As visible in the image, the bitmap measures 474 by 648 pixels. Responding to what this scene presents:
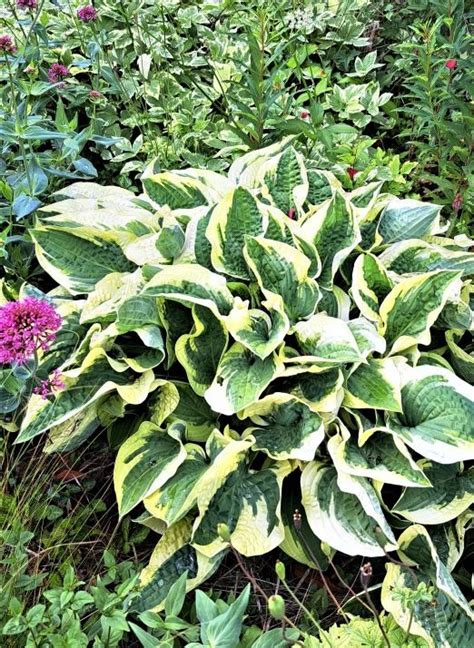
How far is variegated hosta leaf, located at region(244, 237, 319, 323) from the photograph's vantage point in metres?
1.56

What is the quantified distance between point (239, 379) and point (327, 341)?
0.65 feet

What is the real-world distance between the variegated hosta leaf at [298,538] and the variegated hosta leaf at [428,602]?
0.50 feet

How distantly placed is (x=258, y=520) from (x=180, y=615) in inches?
10.1

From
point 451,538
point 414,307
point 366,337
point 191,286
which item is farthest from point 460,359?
point 191,286

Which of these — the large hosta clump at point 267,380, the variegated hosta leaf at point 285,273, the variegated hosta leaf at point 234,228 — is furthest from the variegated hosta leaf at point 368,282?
the variegated hosta leaf at point 234,228

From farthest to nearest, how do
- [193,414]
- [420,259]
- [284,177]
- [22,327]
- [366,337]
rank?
1. [284,177]
2. [420,259]
3. [193,414]
4. [366,337]
5. [22,327]

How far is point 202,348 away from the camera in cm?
158

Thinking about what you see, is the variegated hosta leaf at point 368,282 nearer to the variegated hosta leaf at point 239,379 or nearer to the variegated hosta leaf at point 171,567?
the variegated hosta leaf at point 239,379

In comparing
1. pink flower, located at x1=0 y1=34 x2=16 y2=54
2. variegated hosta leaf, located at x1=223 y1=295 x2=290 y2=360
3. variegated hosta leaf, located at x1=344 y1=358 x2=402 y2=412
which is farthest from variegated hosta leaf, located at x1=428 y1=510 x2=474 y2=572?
pink flower, located at x1=0 y1=34 x2=16 y2=54

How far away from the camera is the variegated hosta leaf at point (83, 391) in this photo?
1.51 meters

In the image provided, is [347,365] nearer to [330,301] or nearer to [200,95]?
[330,301]

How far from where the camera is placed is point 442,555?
1.49 metres

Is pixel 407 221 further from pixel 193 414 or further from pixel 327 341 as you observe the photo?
pixel 193 414

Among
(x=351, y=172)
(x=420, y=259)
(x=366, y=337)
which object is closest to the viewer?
(x=366, y=337)
